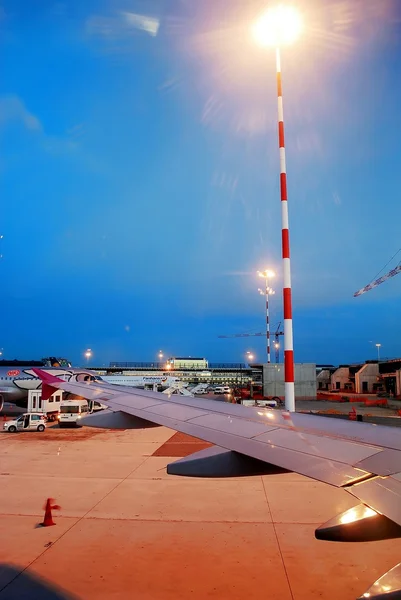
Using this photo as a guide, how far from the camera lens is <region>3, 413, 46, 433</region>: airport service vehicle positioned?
83.4 ft

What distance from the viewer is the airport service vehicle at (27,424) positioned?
2542 centimetres

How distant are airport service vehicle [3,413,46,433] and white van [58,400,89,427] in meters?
1.71

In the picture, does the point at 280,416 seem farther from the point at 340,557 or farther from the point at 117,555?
the point at 117,555

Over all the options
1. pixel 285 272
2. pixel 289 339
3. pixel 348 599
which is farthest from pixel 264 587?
pixel 285 272

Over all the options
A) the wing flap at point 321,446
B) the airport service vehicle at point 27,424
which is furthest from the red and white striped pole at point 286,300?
the airport service vehicle at point 27,424

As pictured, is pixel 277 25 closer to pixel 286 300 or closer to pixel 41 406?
pixel 286 300

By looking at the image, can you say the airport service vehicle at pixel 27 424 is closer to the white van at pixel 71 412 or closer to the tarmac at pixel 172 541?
the white van at pixel 71 412

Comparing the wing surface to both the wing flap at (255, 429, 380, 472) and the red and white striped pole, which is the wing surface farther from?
the red and white striped pole

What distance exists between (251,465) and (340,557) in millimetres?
4842

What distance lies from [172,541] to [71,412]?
20.8m

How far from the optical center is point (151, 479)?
14125 millimetres

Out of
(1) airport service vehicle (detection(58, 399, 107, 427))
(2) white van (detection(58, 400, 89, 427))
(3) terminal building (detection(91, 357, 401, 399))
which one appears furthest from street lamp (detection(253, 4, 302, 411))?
(3) terminal building (detection(91, 357, 401, 399))

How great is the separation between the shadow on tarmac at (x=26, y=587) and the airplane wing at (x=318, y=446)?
278cm

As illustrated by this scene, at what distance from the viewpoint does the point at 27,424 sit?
84.1ft
